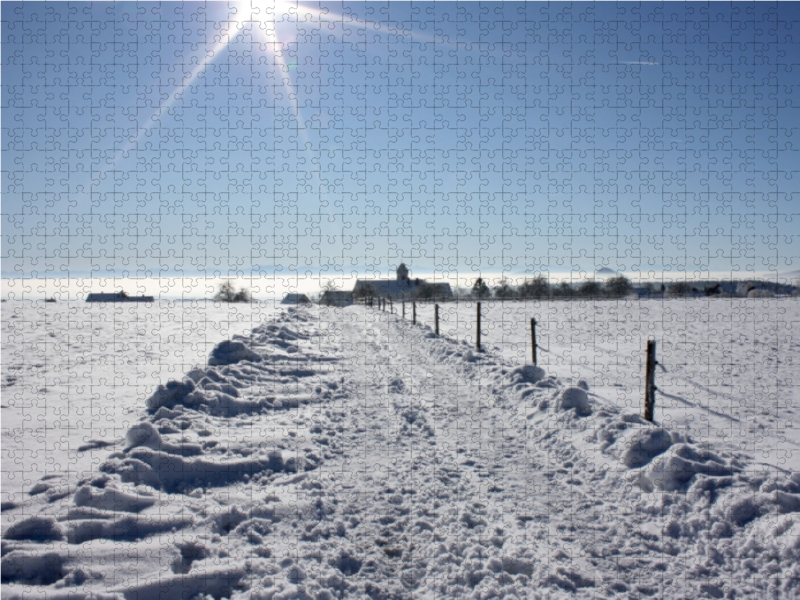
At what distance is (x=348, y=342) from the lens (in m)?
19.3

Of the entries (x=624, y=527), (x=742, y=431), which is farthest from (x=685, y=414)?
(x=624, y=527)

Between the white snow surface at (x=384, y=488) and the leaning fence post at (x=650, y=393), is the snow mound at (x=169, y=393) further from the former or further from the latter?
the leaning fence post at (x=650, y=393)

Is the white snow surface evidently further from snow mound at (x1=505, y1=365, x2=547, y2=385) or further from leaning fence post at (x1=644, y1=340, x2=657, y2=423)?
leaning fence post at (x1=644, y1=340, x2=657, y2=423)

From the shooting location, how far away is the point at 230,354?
477 inches

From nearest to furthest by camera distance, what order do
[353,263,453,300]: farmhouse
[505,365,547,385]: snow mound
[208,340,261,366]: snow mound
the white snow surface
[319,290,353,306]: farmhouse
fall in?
1. the white snow surface
2. [505,365,547,385]: snow mound
3. [208,340,261,366]: snow mound
4. [353,263,453,300]: farmhouse
5. [319,290,353,306]: farmhouse

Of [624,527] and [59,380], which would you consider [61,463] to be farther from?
[624,527]

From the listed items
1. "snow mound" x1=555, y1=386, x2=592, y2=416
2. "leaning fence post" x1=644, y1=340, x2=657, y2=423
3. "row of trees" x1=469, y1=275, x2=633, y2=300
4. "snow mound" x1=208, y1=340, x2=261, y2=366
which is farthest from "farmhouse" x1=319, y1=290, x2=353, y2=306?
"leaning fence post" x1=644, y1=340, x2=657, y2=423

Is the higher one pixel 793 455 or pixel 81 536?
pixel 81 536

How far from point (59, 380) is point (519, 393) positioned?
30.9ft

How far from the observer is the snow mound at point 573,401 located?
7.81 metres

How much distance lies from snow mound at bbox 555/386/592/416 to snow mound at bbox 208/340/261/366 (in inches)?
319

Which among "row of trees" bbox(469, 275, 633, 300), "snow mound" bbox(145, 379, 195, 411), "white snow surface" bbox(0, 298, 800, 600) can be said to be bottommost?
"white snow surface" bbox(0, 298, 800, 600)

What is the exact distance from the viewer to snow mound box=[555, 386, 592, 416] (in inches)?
307

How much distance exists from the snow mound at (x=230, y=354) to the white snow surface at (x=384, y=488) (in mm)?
759
